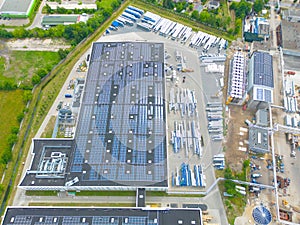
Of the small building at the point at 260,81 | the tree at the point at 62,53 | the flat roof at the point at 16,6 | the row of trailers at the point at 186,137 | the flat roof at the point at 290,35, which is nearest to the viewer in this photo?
the row of trailers at the point at 186,137

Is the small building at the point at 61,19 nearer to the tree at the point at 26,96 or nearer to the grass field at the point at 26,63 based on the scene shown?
the grass field at the point at 26,63

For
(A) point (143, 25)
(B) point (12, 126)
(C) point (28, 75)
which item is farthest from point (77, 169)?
(A) point (143, 25)

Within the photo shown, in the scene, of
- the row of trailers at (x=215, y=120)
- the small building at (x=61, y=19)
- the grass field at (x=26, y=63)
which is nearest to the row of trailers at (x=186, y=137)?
the row of trailers at (x=215, y=120)

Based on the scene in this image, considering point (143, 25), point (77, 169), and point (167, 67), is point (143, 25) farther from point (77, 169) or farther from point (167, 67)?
point (77, 169)

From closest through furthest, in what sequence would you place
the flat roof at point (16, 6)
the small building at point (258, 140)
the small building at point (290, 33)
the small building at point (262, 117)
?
the small building at point (258, 140) < the small building at point (262, 117) < the small building at point (290, 33) < the flat roof at point (16, 6)

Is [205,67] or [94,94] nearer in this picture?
[94,94]

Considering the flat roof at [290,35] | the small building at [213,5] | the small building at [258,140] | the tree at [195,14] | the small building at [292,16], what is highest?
the small building at [213,5]

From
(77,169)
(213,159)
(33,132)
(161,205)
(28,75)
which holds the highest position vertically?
(28,75)
